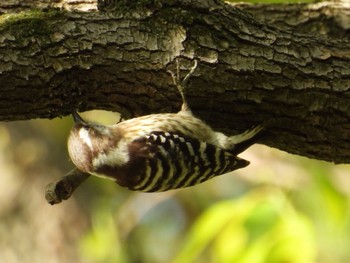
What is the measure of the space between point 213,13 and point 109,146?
1043 millimetres

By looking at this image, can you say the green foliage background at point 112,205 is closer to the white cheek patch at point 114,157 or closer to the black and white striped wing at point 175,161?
the black and white striped wing at point 175,161

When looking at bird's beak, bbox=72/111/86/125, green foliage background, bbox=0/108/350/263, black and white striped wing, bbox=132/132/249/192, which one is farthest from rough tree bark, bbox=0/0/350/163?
green foliage background, bbox=0/108/350/263

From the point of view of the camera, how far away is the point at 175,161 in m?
5.04

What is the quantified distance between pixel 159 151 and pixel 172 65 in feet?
1.85

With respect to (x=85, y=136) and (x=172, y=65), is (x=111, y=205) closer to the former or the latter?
(x=85, y=136)

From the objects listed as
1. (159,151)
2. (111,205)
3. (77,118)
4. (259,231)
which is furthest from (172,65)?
(111,205)

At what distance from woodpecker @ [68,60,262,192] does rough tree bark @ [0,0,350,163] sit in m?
0.08

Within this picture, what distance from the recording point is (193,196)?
10.2 metres

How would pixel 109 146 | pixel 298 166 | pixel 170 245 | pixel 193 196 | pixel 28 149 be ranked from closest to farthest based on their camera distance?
pixel 109 146, pixel 298 166, pixel 28 149, pixel 193 196, pixel 170 245

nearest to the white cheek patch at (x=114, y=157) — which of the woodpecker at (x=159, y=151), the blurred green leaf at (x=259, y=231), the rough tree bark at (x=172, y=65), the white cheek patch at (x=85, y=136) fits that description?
the woodpecker at (x=159, y=151)

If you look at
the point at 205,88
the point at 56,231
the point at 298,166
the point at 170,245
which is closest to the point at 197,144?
the point at 205,88

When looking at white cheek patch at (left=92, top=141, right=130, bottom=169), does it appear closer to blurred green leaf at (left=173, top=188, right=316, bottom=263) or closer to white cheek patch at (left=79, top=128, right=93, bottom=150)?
white cheek patch at (left=79, top=128, right=93, bottom=150)

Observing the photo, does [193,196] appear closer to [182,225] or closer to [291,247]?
[182,225]

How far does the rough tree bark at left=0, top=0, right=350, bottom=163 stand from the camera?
183 inches
